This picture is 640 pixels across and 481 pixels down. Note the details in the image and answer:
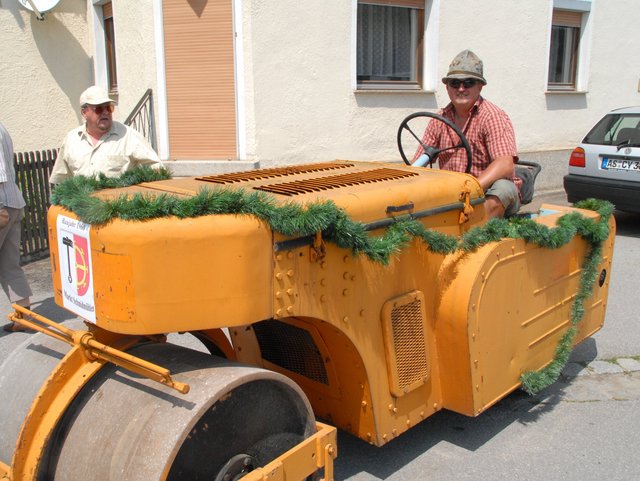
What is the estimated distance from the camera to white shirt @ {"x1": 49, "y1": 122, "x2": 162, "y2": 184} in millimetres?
4242

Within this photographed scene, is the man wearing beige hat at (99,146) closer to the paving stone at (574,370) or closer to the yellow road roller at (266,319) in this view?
the yellow road roller at (266,319)

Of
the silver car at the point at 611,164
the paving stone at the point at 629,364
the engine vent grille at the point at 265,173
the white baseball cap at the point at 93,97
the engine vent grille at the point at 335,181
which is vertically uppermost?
the white baseball cap at the point at 93,97

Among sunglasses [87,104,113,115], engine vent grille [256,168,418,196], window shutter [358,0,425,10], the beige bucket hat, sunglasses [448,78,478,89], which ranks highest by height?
window shutter [358,0,425,10]

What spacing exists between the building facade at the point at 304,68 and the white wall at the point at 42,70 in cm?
2

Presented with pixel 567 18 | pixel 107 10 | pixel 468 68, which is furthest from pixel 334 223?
pixel 567 18

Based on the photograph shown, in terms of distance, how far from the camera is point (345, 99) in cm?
844

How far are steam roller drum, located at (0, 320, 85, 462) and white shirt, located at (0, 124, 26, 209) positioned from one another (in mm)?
2381

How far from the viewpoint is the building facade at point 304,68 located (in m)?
7.82

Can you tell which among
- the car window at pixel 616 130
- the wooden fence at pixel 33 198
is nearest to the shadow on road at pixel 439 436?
the wooden fence at pixel 33 198

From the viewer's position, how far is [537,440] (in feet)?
11.0

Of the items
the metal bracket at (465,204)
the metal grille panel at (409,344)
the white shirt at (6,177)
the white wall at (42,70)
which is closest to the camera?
the metal grille panel at (409,344)

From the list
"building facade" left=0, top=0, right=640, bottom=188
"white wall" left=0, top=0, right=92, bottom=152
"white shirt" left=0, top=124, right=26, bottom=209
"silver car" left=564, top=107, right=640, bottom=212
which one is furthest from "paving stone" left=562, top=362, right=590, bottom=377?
"white wall" left=0, top=0, right=92, bottom=152

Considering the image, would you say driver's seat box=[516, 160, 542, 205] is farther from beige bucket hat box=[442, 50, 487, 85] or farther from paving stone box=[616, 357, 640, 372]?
paving stone box=[616, 357, 640, 372]

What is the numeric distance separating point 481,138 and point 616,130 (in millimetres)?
5438
